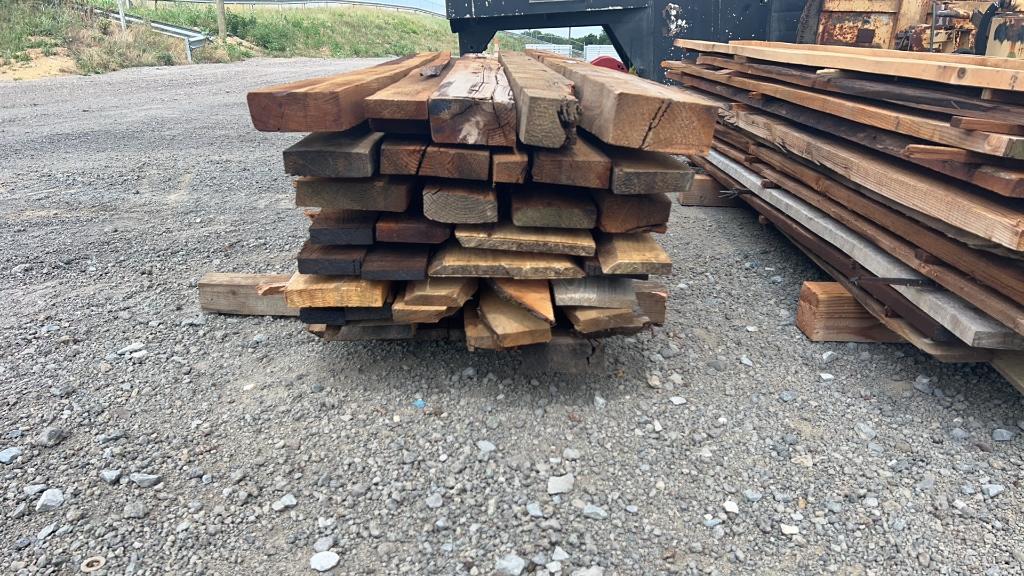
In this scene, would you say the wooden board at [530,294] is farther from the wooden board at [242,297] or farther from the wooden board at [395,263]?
the wooden board at [242,297]

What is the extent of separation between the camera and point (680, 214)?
5141 millimetres

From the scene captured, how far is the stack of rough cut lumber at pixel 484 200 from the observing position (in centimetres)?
227

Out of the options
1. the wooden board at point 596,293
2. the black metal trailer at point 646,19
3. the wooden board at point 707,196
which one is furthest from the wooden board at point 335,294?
the black metal trailer at point 646,19

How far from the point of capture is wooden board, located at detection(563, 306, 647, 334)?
248cm

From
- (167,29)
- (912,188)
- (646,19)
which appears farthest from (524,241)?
(167,29)

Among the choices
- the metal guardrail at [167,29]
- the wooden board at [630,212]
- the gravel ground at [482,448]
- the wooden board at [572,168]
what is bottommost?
the gravel ground at [482,448]

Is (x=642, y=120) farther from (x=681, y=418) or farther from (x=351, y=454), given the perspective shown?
(x=351, y=454)

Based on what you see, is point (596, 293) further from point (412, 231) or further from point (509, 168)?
point (412, 231)

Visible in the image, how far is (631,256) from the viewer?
245 centimetres

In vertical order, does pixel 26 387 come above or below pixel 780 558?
above

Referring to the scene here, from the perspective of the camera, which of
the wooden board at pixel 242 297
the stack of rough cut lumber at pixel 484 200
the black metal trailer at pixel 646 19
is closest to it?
the stack of rough cut lumber at pixel 484 200

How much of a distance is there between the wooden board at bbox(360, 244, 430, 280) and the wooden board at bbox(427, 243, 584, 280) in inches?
2.4

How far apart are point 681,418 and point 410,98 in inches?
64.9

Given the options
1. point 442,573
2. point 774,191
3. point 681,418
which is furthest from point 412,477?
point 774,191
